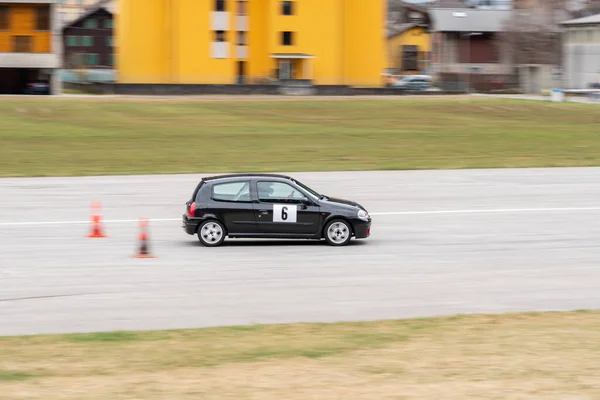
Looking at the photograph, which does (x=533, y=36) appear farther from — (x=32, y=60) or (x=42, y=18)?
(x=32, y=60)

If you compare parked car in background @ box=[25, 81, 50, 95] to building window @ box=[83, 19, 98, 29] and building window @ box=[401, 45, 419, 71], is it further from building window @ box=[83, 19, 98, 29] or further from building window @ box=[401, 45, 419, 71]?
building window @ box=[401, 45, 419, 71]

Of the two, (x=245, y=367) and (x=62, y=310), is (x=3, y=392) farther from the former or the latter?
(x=62, y=310)

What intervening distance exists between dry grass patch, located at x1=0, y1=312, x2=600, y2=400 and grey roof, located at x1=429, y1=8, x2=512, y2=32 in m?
103

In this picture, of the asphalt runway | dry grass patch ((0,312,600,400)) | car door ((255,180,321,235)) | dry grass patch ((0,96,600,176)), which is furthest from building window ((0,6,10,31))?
dry grass patch ((0,312,600,400))

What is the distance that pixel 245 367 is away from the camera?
354 inches

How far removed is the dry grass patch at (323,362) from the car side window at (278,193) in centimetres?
668

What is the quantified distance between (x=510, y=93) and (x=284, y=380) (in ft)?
258

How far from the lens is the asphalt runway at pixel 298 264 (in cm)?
1250

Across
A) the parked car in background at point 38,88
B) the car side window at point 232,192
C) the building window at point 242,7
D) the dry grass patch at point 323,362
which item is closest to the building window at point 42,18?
the parked car in background at point 38,88

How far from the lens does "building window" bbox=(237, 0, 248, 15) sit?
82.9 meters

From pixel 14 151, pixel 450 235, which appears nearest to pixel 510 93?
pixel 14 151

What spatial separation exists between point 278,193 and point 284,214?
47cm

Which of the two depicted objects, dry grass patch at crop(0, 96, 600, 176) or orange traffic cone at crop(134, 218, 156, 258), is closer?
orange traffic cone at crop(134, 218, 156, 258)

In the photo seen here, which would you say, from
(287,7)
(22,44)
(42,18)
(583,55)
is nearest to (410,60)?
(583,55)
